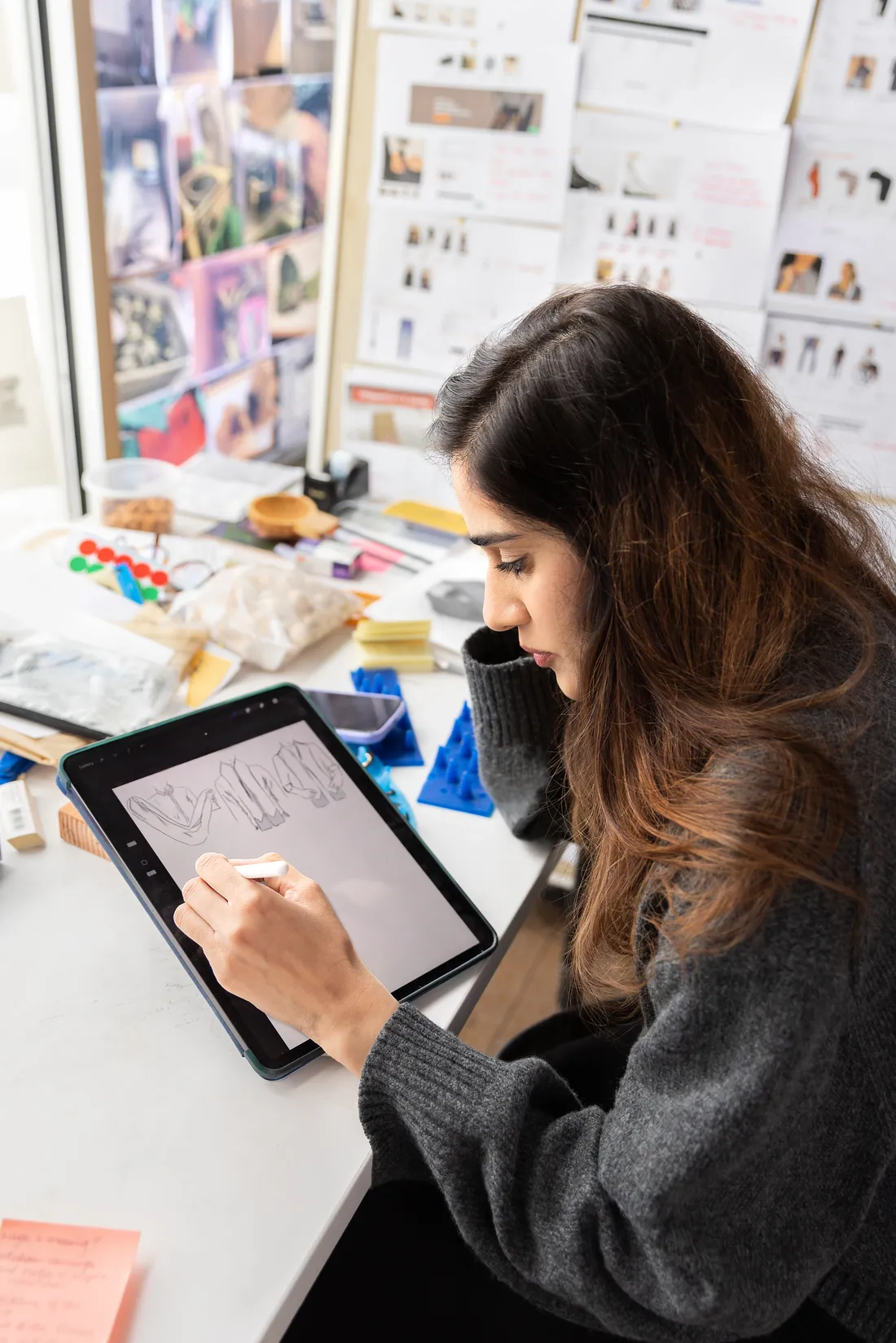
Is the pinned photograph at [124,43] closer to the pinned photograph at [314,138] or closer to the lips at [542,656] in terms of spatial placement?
the pinned photograph at [314,138]

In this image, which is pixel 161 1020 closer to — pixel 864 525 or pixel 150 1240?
pixel 150 1240

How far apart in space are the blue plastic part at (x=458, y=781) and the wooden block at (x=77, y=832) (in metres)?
0.29

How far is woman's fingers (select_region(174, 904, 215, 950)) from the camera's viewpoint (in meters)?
0.67

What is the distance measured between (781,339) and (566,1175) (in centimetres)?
130

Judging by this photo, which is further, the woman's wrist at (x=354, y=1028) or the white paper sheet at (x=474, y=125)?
the white paper sheet at (x=474, y=125)

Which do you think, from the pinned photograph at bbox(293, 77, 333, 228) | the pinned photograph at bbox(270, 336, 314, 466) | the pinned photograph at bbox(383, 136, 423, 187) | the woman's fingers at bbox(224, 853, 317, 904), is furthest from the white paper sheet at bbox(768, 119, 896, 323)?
the woman's fingers at bbox(224, 853, 317, 904)

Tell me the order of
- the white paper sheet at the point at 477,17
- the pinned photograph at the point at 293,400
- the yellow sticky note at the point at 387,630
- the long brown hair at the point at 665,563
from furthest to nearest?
the pinned photograph at the point at 293,400
the white paper sheet at the point at 477,17
the yellow sticky note at the point at 387,630
the long brown hair at the point at 665,563

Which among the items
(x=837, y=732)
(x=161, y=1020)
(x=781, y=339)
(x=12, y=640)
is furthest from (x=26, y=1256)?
(x=781, y=339)

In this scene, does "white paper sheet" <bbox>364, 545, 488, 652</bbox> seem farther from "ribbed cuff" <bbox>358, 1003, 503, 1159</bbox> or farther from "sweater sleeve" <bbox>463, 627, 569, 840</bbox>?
"ribbed cuff" <bbox>358, 1003, 503, 1159</bbox>

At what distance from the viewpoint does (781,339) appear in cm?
153

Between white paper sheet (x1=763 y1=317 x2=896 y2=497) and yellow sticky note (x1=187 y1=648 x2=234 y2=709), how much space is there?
36.7 inches

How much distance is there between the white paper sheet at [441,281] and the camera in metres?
1.58

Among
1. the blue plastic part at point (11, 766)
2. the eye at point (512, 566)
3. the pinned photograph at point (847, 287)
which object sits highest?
the pinned photograph at point (847, 287)

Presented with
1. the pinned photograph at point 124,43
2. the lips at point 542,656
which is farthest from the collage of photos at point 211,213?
the lips at point 542,656
